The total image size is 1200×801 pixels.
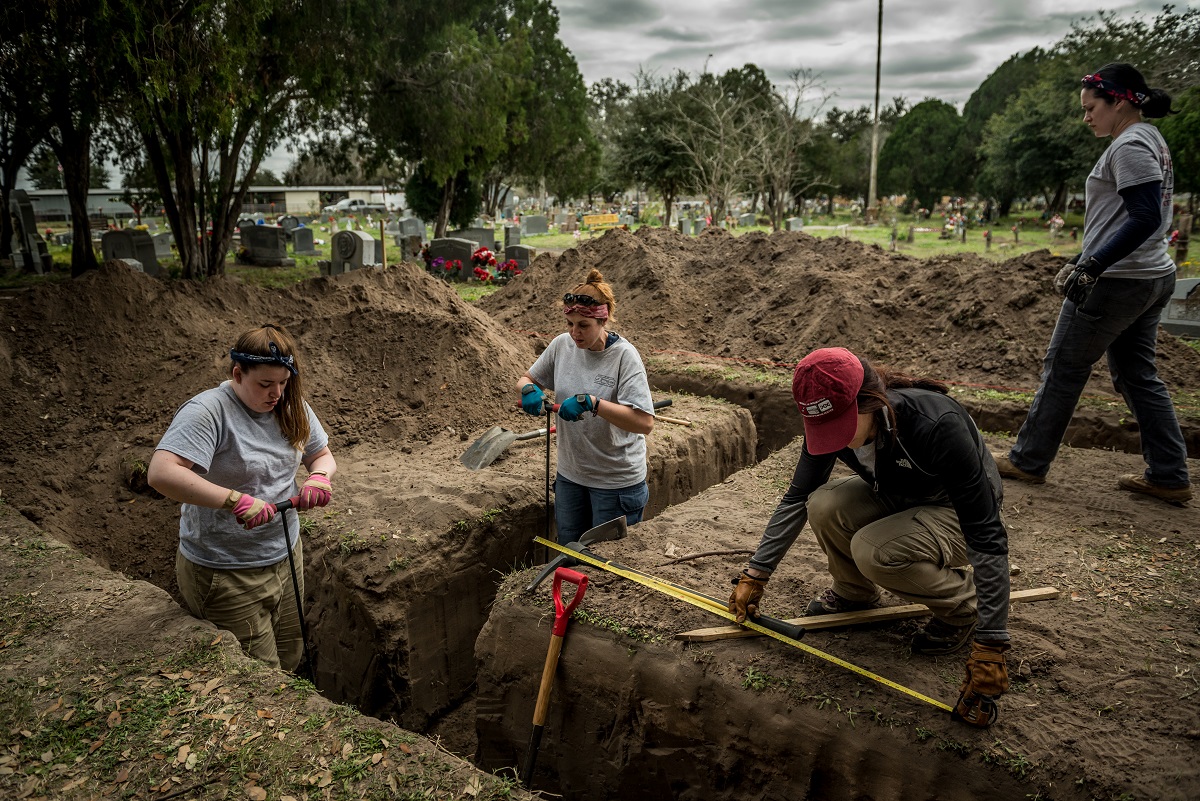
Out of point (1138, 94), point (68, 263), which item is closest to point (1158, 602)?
point (1138, 94)

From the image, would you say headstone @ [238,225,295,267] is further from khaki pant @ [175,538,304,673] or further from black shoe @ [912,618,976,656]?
black shoe @ [912,618,976,656]

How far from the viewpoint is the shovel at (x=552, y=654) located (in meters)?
3.34

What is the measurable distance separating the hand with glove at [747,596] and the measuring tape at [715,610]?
5 centimetres

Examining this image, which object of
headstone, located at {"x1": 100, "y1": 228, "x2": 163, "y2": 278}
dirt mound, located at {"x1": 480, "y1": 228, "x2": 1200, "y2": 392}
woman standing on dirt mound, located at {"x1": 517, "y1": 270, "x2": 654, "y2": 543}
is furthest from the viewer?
headstone, located at {"x1": 100, "y1": 228, "x2": 163, "y2": 278}

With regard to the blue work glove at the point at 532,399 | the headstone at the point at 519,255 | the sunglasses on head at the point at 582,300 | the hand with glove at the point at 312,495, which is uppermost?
the headstone at the point at 519,255

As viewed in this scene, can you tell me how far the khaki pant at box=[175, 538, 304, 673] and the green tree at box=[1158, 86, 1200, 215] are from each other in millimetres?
20081

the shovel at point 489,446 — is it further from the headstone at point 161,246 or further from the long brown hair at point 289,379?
the headstone at point 161,246

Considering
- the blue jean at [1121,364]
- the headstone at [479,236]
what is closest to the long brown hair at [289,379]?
the blue jean at [1121,364]

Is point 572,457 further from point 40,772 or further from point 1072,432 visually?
point 1072,432

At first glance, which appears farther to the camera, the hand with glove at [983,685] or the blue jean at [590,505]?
the blue jean at [590,505]

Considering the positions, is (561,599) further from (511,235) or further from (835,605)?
(511,235)

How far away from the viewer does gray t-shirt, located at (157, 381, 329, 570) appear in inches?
119

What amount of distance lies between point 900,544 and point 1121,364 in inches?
108

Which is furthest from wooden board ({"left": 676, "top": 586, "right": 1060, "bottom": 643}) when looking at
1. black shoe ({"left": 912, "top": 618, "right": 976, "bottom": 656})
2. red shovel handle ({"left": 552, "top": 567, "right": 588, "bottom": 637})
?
red shovel handle ({"left": 552, "top": 567, "right": 588, "bottom": 637})
